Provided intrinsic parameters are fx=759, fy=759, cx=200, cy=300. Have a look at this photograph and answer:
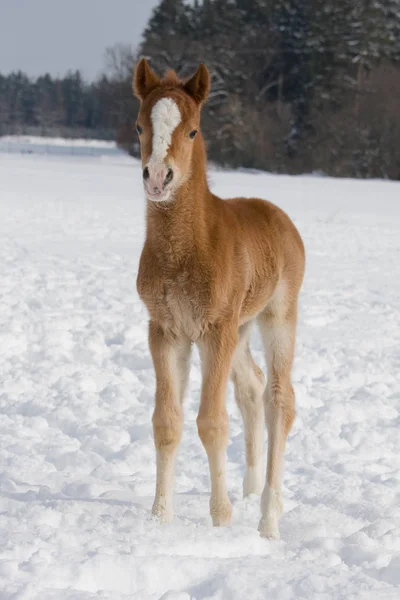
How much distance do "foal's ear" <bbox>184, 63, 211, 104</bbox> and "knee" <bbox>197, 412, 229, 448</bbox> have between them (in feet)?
4.87

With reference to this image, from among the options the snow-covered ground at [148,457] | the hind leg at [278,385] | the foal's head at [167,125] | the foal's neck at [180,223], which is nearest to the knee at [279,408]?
the hind leg at [278,385]

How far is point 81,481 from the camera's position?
4340mm

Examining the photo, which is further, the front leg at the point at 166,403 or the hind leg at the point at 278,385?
the hind leg at the point at 278,385

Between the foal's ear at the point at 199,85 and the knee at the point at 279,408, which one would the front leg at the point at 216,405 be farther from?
the foal's ear at the point at 199,85

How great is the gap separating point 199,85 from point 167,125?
15.5 inches

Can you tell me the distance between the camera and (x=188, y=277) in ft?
11.4

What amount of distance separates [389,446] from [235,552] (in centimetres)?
208

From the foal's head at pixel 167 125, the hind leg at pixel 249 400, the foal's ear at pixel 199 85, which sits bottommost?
the hind leg at pixel 249 400

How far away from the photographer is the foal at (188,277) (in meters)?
3.31

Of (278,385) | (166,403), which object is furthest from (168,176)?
(278,385)

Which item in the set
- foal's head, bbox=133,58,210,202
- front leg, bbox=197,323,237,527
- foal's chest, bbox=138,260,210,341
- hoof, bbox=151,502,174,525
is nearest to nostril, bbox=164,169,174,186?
foal's head, bbox=133,58,210,202

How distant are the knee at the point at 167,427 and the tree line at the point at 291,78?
3982cm

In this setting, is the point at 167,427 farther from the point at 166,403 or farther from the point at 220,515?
the point at 220,515

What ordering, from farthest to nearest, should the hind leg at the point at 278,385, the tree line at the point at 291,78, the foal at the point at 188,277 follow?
the tree line at the point at 291,78, the hind leg at the point at 278,385, the foal at the point at 188,277
